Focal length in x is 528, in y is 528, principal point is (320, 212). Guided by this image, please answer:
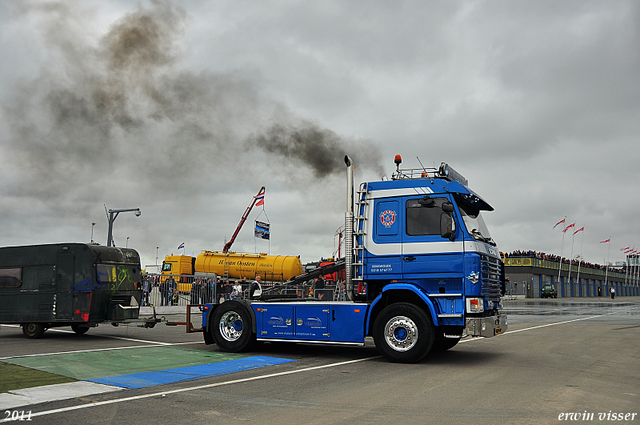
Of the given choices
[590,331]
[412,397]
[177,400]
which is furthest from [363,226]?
[590,331]

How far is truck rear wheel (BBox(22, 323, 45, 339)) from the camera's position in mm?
15125

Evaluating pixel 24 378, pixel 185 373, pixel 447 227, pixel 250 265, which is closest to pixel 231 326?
pixel 185 373

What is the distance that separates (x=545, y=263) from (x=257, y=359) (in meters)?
81.0

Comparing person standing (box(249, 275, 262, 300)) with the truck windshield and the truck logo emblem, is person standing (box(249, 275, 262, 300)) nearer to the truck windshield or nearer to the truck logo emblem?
the truck logo emblem

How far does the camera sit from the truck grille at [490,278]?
404 inches

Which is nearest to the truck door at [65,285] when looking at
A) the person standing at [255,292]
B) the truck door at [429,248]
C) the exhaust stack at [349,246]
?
the person standing at [255,292]

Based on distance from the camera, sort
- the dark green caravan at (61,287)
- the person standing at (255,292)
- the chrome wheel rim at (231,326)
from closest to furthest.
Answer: the chrome wheel rim at (231,326)
the person standing at (255,292)
the dark green caravan at (61,287)

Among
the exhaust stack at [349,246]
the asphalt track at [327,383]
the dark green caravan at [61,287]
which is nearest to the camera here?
the asphalt track at [327,383]

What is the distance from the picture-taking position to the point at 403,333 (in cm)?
1026

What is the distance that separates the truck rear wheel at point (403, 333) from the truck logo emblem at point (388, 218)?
166 centimetres

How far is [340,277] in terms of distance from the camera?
40.7 ft

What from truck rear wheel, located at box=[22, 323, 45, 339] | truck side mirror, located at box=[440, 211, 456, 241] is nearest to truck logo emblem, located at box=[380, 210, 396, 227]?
truck side mirror, located at box=[440, 211, 456, 241]

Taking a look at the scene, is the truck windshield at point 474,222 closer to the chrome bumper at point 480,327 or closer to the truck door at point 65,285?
the chrome bumper at point 480,327

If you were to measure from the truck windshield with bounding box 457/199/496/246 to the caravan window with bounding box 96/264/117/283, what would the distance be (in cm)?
1019
